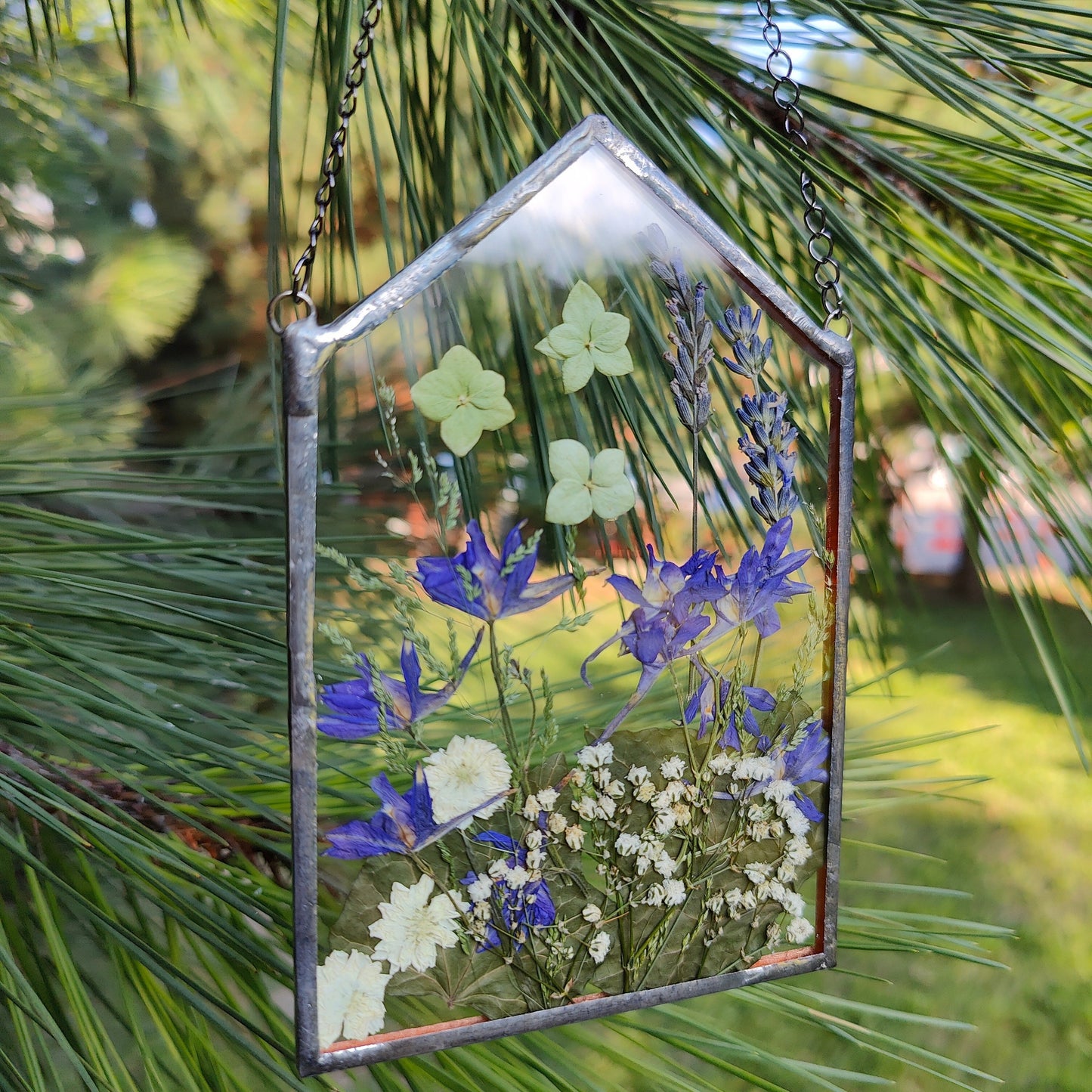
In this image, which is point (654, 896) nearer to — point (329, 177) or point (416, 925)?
point (416, 925)

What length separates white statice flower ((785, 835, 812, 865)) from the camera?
28cm

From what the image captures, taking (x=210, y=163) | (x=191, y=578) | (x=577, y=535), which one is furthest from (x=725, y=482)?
(x=210, y=163)

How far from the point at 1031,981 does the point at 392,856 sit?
3.95 ft

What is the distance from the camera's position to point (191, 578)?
0.32 m

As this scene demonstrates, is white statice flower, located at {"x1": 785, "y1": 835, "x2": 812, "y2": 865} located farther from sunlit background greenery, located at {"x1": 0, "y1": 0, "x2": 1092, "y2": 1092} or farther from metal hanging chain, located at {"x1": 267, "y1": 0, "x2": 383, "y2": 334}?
metal hanging chain, located at {"x1": 267, "y1": 0, "x2": 383, "y2": 334}

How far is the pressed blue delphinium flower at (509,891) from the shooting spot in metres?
0.25

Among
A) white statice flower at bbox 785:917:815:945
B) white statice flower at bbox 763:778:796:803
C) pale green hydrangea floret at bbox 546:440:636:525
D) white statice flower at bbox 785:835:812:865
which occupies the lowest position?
white statice flower at bbox 785:917:815:945

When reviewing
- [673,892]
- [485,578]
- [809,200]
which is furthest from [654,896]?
[809,200]

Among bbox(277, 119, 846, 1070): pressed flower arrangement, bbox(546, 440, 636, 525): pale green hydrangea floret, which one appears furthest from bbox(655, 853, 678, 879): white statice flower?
bbox(546, 440, 636, 525): pale green hydrangea floret

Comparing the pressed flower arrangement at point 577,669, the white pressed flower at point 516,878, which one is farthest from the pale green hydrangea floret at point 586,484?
the white pressed flower at point 516,878

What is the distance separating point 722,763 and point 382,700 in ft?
0.35

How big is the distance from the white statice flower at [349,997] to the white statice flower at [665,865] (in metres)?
0.08

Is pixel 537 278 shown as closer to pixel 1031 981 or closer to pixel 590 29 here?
pixel 590 29

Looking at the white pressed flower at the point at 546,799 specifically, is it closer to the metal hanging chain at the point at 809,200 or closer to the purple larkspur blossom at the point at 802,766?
the purple larkspur blossom at the point at 802,766
